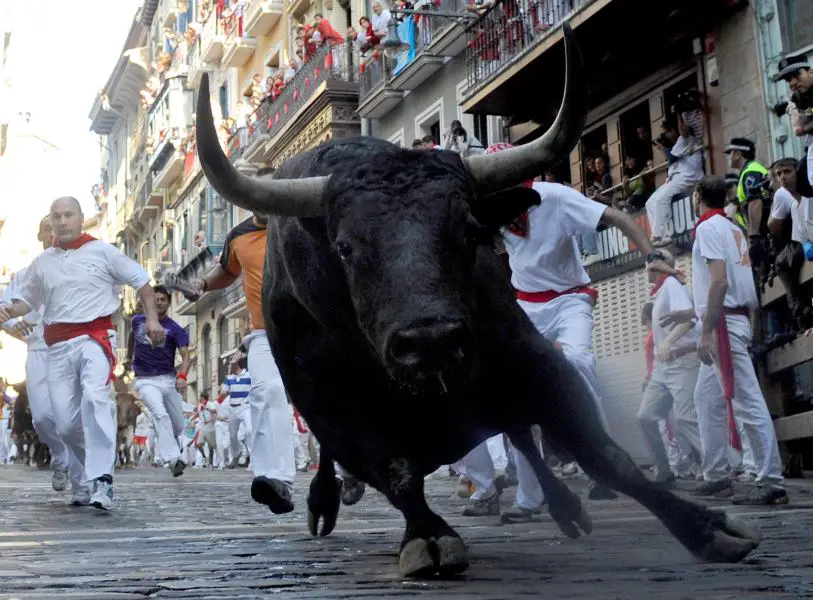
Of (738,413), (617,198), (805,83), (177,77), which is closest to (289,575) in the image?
(738,413)

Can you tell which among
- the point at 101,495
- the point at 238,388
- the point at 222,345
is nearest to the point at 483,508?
the point at 101,495

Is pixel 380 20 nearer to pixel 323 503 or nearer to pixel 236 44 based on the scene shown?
pixel 236 44

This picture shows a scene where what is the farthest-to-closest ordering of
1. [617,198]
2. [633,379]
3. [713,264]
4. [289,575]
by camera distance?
[617,198], [633,379], [713,264], [289,575]

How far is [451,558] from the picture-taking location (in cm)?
411

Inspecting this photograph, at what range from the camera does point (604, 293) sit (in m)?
20.3

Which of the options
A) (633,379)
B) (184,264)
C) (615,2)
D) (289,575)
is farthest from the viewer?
(184,264)

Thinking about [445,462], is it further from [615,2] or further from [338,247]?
[615,2]

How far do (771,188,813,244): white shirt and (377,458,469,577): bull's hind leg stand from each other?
5.80 metres

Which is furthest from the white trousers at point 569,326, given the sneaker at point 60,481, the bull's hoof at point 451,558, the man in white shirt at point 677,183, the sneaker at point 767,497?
the man in white shirt at point 677,183

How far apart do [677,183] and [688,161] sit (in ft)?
1.04

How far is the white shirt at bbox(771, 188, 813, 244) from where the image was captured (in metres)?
9.62

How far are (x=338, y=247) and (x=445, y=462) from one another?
3.07 feet

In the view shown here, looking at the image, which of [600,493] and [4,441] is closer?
[600,493]

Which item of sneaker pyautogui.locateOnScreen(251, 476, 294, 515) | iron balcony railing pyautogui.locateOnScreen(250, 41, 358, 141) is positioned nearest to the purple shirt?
sneaker pyautogui.locateOnScreen(251, 476, 294, 515)
